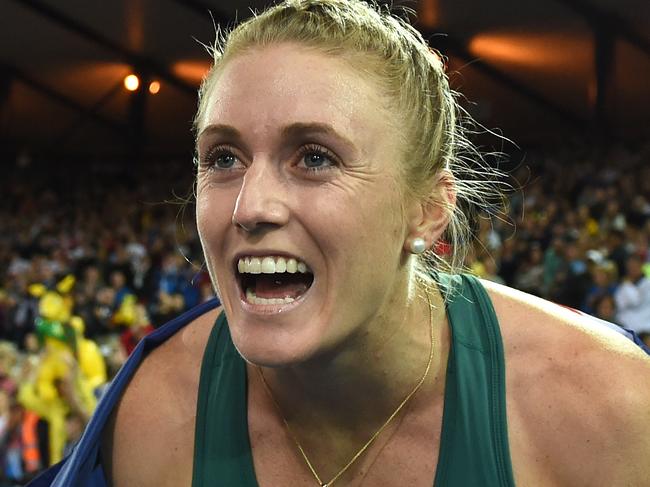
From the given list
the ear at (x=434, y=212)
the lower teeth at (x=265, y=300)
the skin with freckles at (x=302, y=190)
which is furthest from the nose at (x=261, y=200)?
the ear at (x=434, y=212)

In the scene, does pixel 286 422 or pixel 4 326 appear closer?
pixel 286 422

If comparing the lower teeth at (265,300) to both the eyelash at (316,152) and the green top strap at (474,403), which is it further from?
the green top strap at (474,403)

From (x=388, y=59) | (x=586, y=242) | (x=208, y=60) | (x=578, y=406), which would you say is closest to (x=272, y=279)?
(x=388, y=59)

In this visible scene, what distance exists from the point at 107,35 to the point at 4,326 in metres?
5.09

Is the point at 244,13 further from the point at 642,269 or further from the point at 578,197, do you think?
the point at 642,269

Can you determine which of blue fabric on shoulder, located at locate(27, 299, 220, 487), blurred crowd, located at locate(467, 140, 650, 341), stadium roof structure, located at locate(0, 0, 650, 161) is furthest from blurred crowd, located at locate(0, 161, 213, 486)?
blurred crowd, located at locate(467, 140, 650, 341)

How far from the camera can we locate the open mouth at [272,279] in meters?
1.29

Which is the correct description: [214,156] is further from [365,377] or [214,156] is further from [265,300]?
[365,377]

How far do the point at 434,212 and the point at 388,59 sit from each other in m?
0.26

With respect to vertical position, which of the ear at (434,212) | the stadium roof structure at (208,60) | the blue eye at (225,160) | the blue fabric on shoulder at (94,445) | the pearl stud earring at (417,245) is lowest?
the blue fabric on shoulder at (94,445)

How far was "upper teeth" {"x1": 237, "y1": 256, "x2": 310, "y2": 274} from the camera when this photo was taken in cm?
129

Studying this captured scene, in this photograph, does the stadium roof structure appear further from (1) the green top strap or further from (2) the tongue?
(2) the tongue

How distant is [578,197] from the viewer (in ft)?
30.7

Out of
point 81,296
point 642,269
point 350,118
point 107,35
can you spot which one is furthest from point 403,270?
point 107,35
